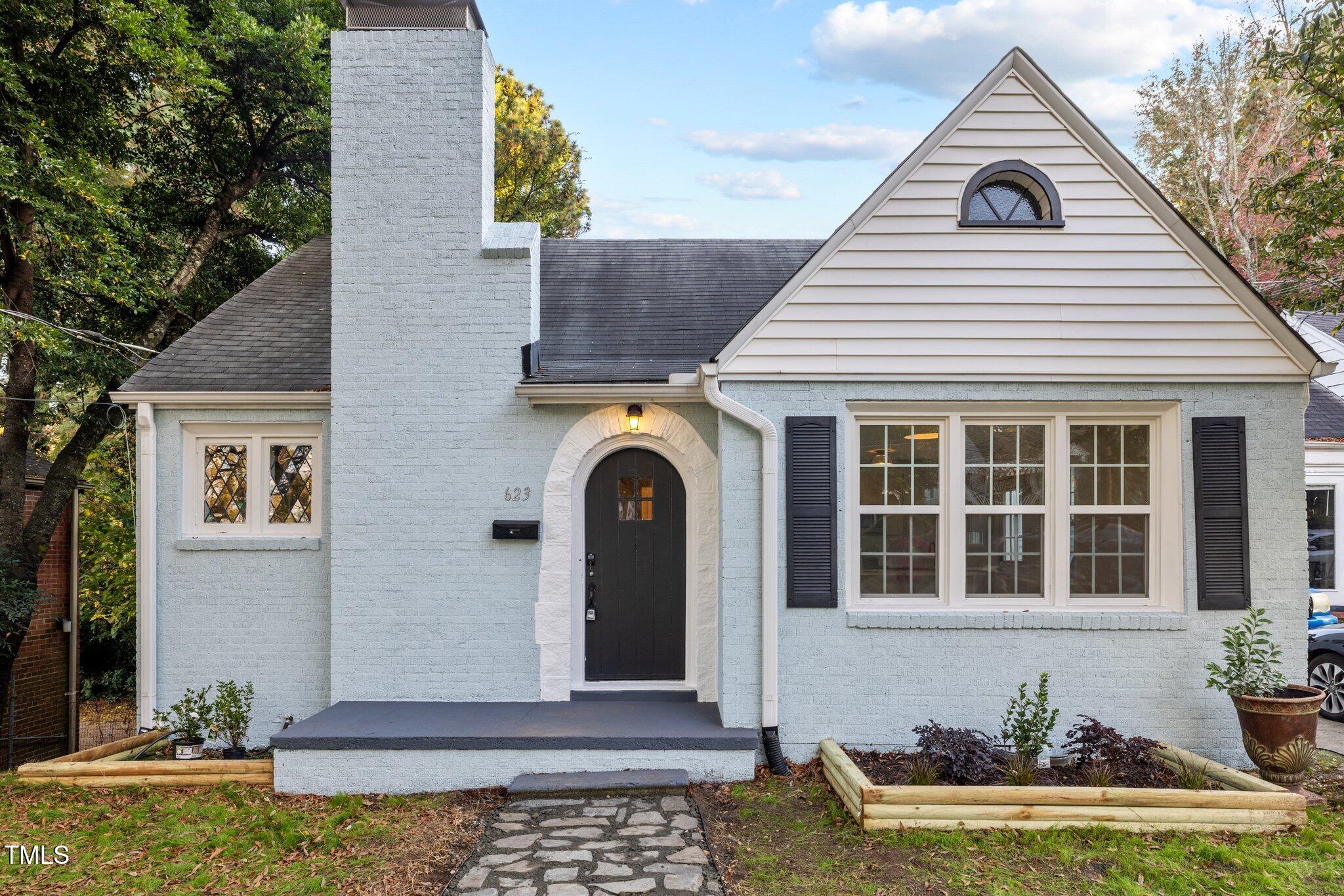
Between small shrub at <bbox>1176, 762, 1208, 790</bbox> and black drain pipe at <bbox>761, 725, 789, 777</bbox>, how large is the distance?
268cm

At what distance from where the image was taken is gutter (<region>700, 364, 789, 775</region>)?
5.58m

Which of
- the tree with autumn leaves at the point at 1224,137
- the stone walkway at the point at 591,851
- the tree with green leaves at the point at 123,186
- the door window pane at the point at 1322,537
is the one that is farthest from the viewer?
the tree with autumn leaves at the point at 1224,137

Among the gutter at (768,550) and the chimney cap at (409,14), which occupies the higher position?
the chimney cap at (409,14)

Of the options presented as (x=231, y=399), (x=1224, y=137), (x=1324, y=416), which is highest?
(x=1224, y=137)

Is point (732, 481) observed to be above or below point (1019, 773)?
above

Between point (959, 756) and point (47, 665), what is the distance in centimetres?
1306

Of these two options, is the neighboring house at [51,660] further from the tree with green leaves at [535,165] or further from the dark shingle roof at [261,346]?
the tree with green leaves at [535,165]

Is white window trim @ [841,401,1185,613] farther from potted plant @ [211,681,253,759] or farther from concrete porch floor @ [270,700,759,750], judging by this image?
potted plant @ [211,681,253,759]

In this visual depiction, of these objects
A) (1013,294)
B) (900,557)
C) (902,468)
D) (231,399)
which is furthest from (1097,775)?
(231,399)

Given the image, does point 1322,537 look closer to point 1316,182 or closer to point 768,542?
point 1316,182

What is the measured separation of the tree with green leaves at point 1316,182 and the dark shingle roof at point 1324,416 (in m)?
5.04

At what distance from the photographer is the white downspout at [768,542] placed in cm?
558

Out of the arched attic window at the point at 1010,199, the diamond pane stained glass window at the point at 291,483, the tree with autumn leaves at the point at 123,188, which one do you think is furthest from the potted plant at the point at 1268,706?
the tree with autumn leaves at the point at 123,188

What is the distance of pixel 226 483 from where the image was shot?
6.96 meters
